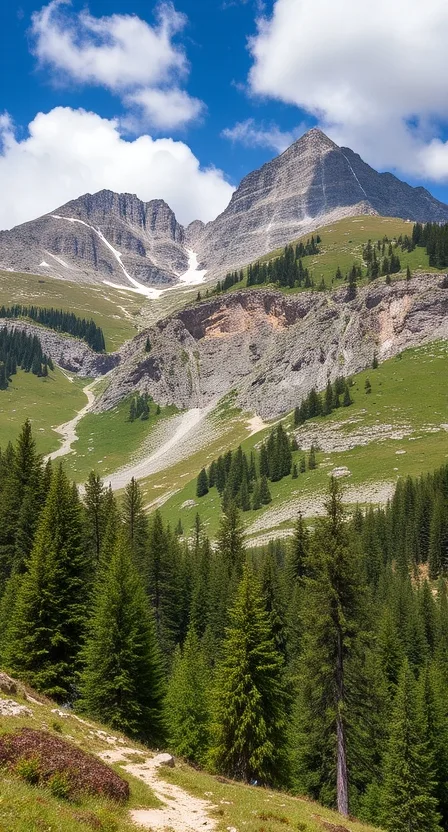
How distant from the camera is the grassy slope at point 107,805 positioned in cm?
1088

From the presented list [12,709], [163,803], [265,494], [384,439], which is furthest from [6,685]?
[384,439]

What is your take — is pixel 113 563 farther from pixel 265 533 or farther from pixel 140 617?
pixel 265 533

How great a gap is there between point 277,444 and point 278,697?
11876cm

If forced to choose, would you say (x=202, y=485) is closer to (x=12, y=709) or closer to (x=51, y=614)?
(x=51, y=614)

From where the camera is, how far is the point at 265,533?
113438mm

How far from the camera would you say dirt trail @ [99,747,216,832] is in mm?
14703

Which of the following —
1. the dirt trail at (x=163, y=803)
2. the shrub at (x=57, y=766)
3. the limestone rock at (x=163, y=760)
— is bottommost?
the limestone rock at (x=163, y=760)

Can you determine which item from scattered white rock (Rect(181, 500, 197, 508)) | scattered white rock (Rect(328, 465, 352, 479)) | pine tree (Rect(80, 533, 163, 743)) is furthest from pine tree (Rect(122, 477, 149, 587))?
scattered white rock (Rect(181, 500, 197, 508))

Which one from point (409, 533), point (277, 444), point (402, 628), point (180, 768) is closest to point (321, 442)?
point (277, 444)

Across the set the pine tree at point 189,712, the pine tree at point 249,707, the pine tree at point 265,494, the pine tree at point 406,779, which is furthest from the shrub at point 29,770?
the pine tree at point 265,494

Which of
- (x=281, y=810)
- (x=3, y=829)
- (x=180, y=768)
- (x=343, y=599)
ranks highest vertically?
(x=3, y=829)

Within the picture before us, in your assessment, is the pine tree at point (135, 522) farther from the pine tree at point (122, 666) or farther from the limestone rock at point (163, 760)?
the limestone rock at point (163, 760)

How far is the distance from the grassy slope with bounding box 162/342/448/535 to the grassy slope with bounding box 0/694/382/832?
94.1 m

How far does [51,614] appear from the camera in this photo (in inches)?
1395
